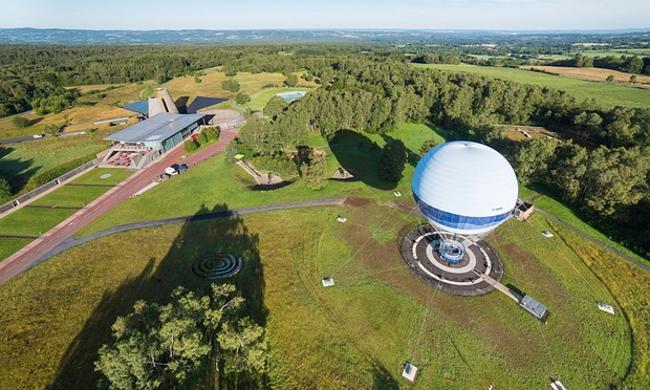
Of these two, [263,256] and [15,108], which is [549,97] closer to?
[263,256]

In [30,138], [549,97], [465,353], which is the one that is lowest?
[465,353]

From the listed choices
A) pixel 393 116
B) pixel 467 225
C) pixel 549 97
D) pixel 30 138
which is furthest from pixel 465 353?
pixel 30 138

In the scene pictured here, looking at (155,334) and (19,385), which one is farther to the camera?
(19,385)

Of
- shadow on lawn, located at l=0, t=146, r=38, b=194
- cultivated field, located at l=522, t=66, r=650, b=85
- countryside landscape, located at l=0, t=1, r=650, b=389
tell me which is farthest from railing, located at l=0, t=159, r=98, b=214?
cultivated field, located at l=522, t=66, r=650, b=85

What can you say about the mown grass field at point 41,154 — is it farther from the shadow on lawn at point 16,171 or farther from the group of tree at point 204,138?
the group of tree at point 204,138

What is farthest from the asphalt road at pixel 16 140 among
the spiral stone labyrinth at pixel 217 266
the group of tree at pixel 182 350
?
the group of tree at pixel 182 350

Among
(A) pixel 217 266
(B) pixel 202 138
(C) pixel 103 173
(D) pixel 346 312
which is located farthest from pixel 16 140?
(D) pixel 346 312
